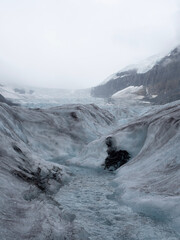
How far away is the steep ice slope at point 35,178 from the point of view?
636 centimetres

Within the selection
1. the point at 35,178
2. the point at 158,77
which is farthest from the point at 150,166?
the point at 158,77

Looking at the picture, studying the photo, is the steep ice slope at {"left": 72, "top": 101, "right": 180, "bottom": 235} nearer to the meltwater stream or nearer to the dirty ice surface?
the dirty ice surface

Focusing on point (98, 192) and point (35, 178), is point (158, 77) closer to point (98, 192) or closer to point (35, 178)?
point (98, 192)

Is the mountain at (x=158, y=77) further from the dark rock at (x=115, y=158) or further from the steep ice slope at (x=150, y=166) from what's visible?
the dark rock at (x=115, y=158)

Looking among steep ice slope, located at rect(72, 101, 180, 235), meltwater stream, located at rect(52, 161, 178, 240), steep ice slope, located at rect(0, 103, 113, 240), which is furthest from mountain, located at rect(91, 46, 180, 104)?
meltwater stream, located at rect(52, 161, 178, 240)

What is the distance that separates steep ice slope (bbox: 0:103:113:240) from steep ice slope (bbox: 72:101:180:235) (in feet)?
7.66

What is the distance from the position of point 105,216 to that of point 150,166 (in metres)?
4.91

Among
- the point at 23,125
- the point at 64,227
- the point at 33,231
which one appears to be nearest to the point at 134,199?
the point at 64,227

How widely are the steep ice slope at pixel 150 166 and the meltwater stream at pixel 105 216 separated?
353 mm

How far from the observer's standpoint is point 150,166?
1242cm

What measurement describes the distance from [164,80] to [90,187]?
157m

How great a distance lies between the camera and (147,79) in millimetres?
168250

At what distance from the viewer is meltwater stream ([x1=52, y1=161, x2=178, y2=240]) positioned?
6.71 m

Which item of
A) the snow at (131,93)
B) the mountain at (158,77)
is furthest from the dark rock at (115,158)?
the snow at (131,93)
